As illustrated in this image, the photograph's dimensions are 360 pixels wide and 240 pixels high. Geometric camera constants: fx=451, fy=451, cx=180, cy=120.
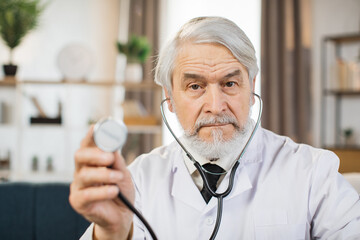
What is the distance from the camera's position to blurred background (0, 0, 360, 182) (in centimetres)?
365

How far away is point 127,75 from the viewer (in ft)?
11.9

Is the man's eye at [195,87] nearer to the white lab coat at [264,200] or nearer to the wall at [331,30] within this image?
the white lab coat at [264,200]

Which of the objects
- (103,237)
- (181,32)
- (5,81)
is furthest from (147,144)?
(103,237)

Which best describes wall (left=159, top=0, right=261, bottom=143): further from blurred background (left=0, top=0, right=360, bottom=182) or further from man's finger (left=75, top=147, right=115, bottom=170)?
man's finger (left=75, top=147, right=115, bottom=170)

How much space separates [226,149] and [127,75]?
248cm

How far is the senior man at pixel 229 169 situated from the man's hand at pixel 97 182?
0.32m

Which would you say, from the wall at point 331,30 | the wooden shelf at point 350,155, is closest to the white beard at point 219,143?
the wooden shelf at point 350,155

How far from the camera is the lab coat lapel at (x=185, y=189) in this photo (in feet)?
4.02

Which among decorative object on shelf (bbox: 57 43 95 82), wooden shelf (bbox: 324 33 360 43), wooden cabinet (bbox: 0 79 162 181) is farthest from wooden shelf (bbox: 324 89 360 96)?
decorative object on shelf (bbox: 57 43 95 82)

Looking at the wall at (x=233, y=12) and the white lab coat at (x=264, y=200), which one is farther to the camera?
the wall at (x=233, y=12)

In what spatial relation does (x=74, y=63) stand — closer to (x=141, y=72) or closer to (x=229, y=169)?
(x=141, y=72)

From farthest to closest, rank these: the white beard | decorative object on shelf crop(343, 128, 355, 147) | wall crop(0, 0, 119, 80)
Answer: wall crop(0, 0, 119, 80) → decorative object on shelf crop(343, 128, 355, 147) → the white beard

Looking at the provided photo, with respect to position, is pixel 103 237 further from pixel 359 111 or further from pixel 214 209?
pixel 359 111

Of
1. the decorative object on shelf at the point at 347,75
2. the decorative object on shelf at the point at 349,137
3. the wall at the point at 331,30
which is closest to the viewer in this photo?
the decorative object on shelf at the point at 347,75
